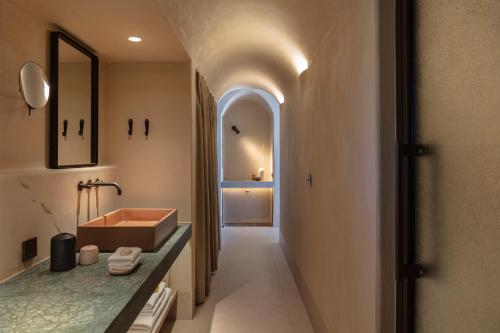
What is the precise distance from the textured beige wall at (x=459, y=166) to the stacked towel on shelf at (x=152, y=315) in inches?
60.2

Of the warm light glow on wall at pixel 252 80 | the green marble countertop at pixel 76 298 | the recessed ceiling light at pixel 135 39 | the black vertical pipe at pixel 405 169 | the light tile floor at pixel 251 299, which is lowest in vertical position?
the light tile floor at pixel 251 299

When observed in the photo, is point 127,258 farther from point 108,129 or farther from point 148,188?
point 108,129

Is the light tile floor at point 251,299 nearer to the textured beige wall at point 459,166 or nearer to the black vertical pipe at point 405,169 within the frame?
the black vertical pipe at point 405,169

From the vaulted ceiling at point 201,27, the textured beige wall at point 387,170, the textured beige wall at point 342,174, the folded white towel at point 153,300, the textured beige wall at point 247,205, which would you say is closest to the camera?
the textured beige wall at point 387,170

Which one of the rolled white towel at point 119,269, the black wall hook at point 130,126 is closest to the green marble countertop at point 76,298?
the rolled white towel at point 119,269

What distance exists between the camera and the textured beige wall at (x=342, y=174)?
1412 millimetres

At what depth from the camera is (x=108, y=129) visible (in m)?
2.54

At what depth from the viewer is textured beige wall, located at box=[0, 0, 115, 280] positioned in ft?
4.71

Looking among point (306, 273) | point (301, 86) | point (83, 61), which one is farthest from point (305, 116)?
point (83, 61)

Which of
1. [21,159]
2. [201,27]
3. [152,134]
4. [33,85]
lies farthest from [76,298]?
[201,27]

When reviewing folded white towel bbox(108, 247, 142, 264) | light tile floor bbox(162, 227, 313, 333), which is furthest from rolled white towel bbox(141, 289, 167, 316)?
folded white towel bbox(108, 247, 142, 264)

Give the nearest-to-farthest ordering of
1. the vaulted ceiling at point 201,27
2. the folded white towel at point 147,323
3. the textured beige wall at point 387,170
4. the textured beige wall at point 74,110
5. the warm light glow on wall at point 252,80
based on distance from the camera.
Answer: the textured beige wall at point 387,170 < the vaulted ceiling at point 201,27 < the textured beige wall at point 74,110 < the folded white towel at point 147,323 < the warm light glow on wall at point 252,80

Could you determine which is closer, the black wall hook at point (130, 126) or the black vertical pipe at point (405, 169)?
the black vertical pipe at point (405, 169)

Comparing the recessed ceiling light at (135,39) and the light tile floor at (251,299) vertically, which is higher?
the recessed ceiling light at (135,39)
